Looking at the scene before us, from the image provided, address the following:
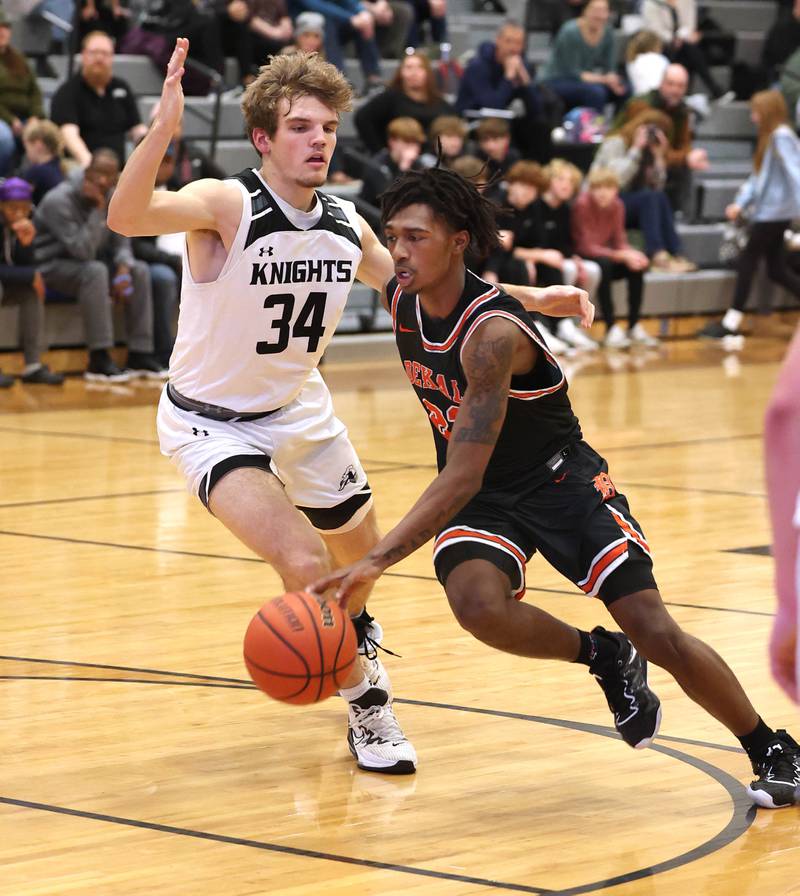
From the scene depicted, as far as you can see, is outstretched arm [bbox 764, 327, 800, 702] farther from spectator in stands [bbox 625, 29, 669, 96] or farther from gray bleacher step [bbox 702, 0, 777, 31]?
gray bleacher step [bbox 702, 0, 777, 31]

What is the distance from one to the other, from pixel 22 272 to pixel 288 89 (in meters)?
7.61

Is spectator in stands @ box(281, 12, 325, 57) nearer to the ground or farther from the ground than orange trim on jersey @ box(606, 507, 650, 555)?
nearer to the ground

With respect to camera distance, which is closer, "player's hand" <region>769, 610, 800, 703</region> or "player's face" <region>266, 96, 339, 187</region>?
"player's hand" <region>769, 610, 800, 703</region>

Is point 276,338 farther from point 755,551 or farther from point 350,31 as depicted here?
point 350,31

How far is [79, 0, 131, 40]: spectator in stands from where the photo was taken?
14.8 meters

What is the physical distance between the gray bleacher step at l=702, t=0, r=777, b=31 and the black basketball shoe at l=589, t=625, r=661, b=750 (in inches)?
684

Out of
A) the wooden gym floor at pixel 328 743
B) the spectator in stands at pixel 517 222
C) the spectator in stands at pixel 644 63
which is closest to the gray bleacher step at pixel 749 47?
the spectator in stands at pixel 644 63

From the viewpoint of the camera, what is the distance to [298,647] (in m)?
4.02

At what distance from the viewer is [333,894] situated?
12.1ft

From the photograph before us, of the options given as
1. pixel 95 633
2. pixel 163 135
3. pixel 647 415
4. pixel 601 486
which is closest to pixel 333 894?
pixel 601 486

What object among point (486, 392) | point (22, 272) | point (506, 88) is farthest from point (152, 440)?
point (506, 88)

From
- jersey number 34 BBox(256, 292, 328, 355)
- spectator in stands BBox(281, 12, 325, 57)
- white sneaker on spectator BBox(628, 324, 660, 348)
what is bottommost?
white sneaker on spectator BBox(628, 324, 660, 348)

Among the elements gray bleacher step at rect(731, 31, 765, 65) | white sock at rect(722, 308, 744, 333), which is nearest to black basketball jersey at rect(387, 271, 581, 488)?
white sock at rect(722, 308, 744, 333)

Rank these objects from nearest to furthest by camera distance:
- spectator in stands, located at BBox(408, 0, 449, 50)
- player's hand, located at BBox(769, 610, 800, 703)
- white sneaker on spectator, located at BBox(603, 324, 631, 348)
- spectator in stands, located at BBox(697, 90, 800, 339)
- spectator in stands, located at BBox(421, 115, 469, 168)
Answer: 1. player's hand, located at BBox(769, 610, 800, 703)
2. spectator in stands, located at BBox(421, 115, 469, 168)
3. white sneaker on spectator, located at BBox(603, 324, 631, 348)
4. spectator in stands, located at BBox(697, 90, 800, 339)
5. spectator in stands, located at BBox(408, 0, 449, 50)
